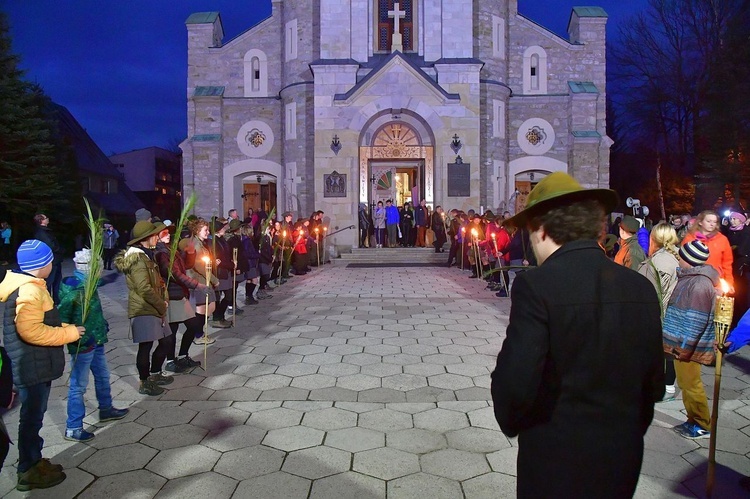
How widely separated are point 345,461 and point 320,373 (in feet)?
7.77

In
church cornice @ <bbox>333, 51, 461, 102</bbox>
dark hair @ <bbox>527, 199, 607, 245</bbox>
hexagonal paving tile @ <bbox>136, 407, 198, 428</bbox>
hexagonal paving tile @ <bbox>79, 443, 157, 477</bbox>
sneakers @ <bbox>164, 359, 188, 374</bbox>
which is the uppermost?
church cornice @ <bbox>333, 51, 461, 102</bbox>

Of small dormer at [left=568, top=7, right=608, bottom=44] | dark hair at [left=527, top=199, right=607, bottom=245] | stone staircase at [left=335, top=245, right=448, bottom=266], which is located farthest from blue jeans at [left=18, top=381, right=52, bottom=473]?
small dormer at [left=568, top=7, right=608, bottom=44]

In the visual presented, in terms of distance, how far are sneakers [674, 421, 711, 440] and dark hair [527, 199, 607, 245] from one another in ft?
11.5

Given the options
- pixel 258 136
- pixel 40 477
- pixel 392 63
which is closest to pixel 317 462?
pixel 40 477

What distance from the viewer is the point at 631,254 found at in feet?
20.3

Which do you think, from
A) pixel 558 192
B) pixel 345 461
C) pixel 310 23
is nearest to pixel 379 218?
pixel 310 23

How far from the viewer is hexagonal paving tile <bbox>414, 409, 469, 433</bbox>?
4.89m

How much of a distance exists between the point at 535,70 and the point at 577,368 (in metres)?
27.9

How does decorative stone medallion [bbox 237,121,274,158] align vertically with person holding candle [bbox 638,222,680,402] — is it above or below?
above

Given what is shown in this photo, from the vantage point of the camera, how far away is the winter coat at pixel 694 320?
449 cm

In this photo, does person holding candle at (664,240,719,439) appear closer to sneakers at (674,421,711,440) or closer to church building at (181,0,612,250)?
sneakers at (674,421,711,440)

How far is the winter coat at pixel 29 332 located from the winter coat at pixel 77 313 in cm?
59

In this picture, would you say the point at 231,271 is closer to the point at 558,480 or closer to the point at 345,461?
the point at 345,461

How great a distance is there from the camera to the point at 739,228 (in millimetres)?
9750
